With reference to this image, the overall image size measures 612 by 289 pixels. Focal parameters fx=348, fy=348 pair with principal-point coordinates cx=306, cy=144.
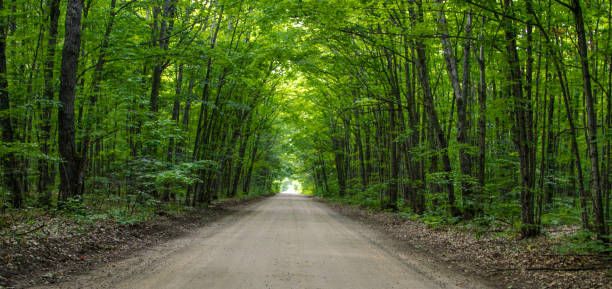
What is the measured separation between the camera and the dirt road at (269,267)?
494cm

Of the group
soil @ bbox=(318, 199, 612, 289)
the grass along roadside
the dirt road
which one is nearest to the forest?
the grass along roadside

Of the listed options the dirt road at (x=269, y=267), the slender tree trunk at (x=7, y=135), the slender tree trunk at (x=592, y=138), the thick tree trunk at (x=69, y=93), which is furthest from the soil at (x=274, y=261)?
the slender tree trunk at (x=7, y=135)

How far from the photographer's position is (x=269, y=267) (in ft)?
19.2

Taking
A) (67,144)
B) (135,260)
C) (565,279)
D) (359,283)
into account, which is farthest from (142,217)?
(565,279)

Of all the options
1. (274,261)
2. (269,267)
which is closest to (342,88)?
(274,261)

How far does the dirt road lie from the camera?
494cm

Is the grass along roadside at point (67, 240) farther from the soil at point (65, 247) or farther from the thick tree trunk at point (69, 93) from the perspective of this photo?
the thick tree trunk at point (69, 93)

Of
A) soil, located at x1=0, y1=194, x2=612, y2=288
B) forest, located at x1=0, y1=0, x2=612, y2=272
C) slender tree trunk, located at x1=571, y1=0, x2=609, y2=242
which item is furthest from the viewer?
forest, located at x1=0, y1=0, x2=612, y2=272

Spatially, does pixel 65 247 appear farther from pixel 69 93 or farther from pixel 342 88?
pixel 342 88

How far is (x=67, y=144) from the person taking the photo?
9203 millimetres

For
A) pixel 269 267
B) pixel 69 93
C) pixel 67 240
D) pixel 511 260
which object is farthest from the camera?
pixel 69 93

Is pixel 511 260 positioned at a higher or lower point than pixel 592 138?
lower

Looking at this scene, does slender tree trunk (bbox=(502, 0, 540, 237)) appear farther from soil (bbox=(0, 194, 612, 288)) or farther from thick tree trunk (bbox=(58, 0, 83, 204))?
thick tree trunk (bbox=(58, 0, 83, 204))

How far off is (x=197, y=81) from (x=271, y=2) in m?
5.83
